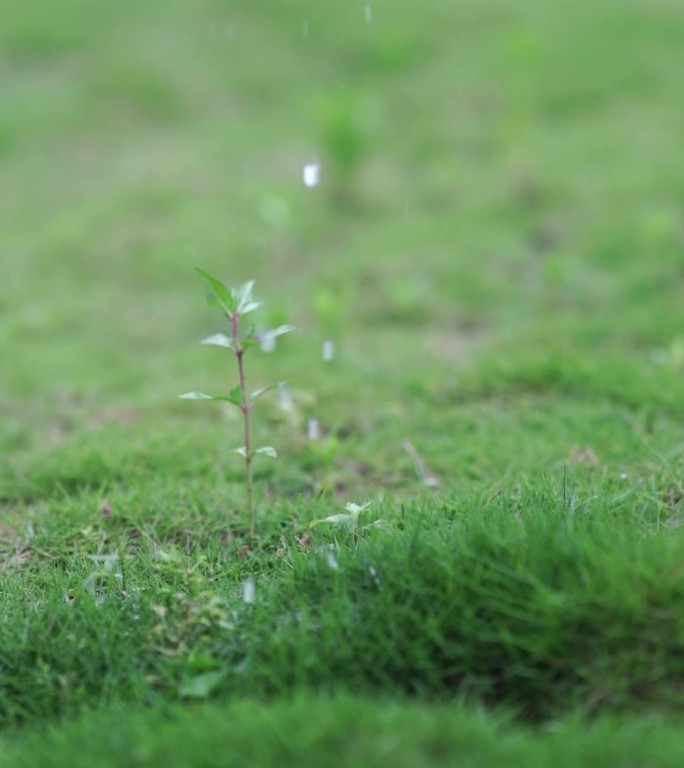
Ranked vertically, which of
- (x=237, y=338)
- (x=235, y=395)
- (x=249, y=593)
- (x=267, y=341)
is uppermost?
(x=237, y=338)

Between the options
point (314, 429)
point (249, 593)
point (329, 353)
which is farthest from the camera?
point (329, 353)

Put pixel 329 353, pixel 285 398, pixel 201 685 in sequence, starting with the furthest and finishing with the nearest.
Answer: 1. pixel 329 353
2. pixel 285 398
3. pixel 201 685

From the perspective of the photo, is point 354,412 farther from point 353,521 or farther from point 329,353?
point 353,521

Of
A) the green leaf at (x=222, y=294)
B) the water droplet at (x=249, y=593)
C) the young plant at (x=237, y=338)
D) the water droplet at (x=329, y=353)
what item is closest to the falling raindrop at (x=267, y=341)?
the young plant at (x=237, y=338)

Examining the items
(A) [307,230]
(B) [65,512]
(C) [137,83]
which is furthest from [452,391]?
(C) [137,83]

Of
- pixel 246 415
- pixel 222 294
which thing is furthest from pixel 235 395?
pixel 222 294

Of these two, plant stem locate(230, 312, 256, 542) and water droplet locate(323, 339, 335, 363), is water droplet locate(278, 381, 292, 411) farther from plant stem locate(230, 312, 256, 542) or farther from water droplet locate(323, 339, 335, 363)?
plant stem locate(230, 312, 256, 542)

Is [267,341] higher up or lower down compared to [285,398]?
higher up

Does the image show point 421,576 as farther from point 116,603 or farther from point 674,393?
point 674,393
